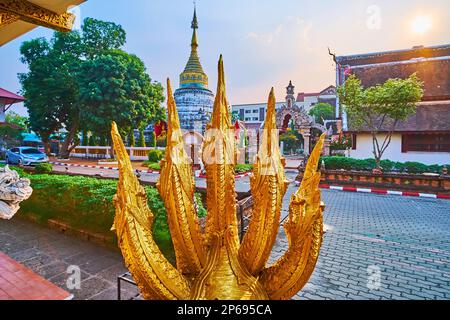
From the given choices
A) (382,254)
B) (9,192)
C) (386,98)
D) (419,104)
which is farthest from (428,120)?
(9,192)

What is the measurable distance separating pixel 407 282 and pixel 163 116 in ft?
81.7

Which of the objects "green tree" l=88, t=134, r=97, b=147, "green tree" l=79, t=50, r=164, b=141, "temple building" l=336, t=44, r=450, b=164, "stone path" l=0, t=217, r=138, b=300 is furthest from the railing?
"stone path" l=0, t=217, r=138, b=300

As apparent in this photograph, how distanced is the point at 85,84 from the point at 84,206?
56.7ft

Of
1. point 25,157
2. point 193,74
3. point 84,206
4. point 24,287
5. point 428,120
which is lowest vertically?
point 24,287

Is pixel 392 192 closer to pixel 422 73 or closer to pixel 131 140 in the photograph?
pixel 422 73

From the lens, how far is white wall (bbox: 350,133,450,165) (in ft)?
48.9

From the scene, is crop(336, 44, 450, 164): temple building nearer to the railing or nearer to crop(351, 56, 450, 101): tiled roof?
crop(351, 56, 450, 101): tiled roof

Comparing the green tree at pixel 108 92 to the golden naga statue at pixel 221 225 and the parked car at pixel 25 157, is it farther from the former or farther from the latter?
the golden naga statue at pixel 221 225

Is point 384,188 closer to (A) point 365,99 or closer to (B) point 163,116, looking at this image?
(A) point 365,99

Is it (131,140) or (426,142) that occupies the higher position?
(131,140)

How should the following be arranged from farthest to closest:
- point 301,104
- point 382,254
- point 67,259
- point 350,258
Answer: point 301,104, point 382,254, point 350,258, point 67,259

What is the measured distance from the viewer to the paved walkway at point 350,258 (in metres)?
3.72

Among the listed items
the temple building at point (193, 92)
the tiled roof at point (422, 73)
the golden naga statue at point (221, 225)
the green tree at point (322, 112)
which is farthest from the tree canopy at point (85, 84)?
the green tree at point (322, 112)

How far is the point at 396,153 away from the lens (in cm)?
1597
